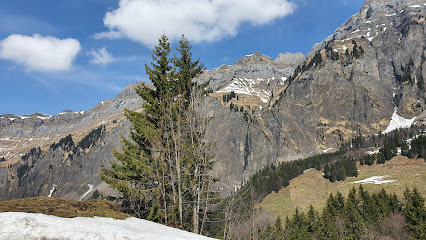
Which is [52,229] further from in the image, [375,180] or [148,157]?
[375,180]

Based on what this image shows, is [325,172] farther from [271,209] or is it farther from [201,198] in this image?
[201,198]

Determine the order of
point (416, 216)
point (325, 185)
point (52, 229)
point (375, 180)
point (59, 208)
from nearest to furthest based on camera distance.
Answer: point (52, 229)
point (59, 208)
point (416, 216)
point (375, 180)
point (325, 185)

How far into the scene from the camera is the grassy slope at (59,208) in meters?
7.80

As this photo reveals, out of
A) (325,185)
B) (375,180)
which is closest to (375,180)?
(375,180)

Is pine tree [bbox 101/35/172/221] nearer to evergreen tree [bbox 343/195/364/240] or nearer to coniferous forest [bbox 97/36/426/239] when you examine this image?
coniferous forest [bbox 97/36/426/239]

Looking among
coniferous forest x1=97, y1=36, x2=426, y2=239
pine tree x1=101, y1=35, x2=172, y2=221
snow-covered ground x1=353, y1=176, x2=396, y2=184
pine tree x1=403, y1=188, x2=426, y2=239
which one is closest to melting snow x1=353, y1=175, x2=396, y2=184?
snow-covered ground x1=353, y1=176, x2=396, y2=184

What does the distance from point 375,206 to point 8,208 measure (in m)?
75.4

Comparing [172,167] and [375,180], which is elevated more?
[172,167]

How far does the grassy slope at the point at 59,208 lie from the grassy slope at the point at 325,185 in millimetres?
99263

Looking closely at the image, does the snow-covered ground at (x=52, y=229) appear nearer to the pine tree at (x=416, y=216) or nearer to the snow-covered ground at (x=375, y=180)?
the pine tree at (x=416, y=216)

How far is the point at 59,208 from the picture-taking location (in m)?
8.66

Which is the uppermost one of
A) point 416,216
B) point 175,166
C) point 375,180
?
point 175,166

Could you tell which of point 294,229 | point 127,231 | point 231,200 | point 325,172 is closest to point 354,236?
point 294,229

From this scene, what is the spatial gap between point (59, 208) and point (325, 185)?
13210 cm
